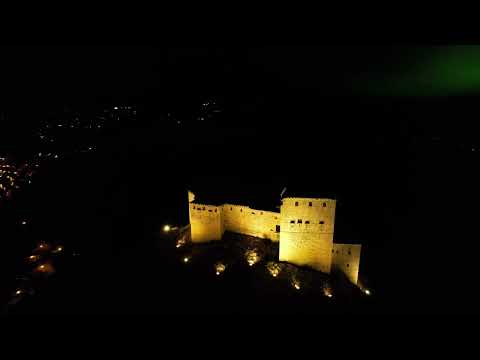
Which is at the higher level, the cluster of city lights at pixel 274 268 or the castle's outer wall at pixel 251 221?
the castle's outer wall at pixel 251 221

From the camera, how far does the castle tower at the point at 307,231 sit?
72.5 ft

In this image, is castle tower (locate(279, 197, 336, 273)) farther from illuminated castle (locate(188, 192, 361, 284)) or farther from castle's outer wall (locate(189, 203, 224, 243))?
castle's outer wall (locate(189, 203, 224, 243))

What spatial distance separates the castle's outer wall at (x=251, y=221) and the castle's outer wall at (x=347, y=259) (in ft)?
18.3

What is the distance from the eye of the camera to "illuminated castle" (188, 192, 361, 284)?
2239cm

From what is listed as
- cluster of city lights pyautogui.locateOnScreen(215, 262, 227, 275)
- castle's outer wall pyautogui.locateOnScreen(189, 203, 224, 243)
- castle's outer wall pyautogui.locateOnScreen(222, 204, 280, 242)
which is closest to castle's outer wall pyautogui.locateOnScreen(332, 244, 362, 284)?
castle's outer wall pyautogui.locateOnScreen(222, 204, 280, 242)

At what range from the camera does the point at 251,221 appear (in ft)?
84.8

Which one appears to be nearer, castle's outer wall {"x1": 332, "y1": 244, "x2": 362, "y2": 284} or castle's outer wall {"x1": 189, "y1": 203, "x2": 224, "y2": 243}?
castle's outer wall {"x1": 332, "y1": 244, "x2": 362, "y2": 284}

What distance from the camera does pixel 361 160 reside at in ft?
298

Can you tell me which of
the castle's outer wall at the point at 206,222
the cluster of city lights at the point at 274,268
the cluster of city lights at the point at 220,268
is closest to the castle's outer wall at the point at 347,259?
the cluster of city lights at the point at 274,268

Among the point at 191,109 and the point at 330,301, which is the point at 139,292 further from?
the point at 191,109

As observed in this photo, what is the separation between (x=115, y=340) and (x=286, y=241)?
14.7 m

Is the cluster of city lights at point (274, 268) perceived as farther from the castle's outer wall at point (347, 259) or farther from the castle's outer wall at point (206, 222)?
the castle's outer wall at point (206, 222)

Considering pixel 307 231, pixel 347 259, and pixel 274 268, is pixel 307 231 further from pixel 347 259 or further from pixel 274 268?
pixel 347 259

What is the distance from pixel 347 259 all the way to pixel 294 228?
601 cm
